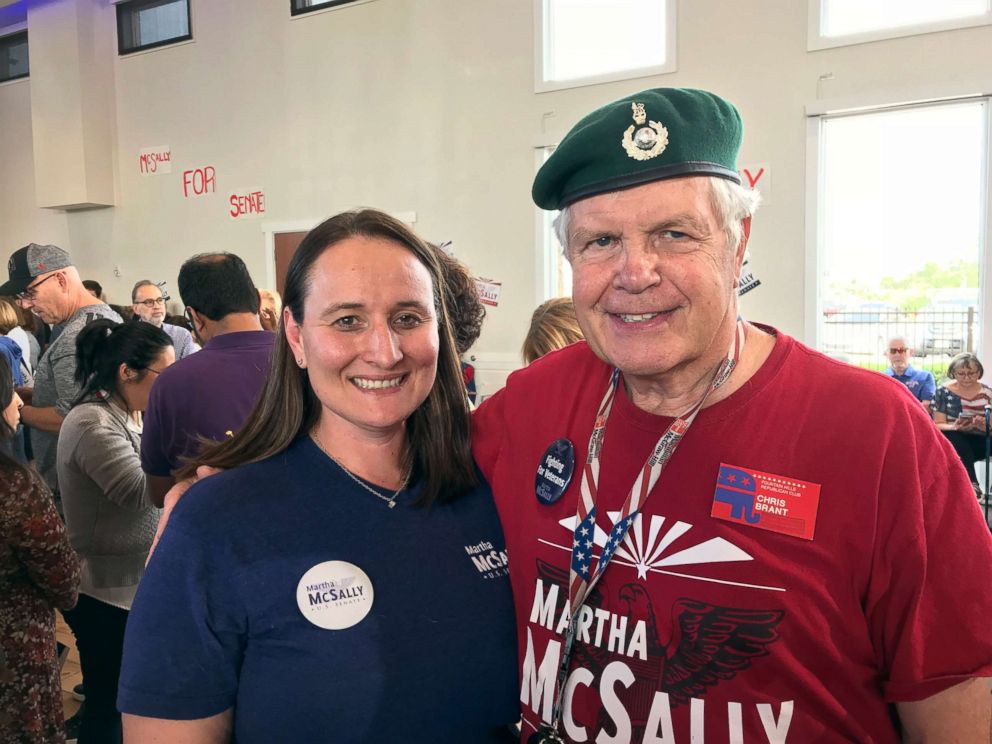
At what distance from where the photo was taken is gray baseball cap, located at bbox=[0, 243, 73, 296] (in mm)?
3834

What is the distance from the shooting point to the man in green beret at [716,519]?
0.99 metres

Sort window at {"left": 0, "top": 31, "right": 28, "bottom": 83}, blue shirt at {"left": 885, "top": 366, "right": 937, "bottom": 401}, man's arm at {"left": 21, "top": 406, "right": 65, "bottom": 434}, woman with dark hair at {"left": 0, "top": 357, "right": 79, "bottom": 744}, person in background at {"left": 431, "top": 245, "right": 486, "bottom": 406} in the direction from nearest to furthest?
person in background at {"left": 431, "top": 245, "right": 486, "bottom": 406} → woman with dark hair at {"left": 0, "top": 357, "right": 79, "bottom": 744} → man's arm at {"left": 21, "top": 406, "right": 65, "bottom": 434} → blue shirt at {"left": 885, "top": 366, "right": 937, "bottom": 401} → window at {"left": 0, "top": 31, "right": 28, "bottom": 83}

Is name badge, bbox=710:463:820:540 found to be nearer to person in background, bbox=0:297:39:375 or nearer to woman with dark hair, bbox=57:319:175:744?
woman with dark hair, bbox=57:319:175:744

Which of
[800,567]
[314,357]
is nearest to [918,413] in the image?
[800,567]

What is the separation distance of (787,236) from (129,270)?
7.45 m

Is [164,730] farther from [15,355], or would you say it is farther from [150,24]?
[150,24]

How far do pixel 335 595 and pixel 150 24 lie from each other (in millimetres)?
9646

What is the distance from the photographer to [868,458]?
1018 millimetres

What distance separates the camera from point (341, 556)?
121 centimetres

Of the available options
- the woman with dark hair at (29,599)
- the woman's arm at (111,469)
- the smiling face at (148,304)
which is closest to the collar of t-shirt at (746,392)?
the woman with dark hair at (29,599)

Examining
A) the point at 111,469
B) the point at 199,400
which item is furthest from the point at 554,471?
the point at 111,469

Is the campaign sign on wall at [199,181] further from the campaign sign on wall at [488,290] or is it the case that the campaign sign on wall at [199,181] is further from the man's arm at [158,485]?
the man's arm at [158,485]

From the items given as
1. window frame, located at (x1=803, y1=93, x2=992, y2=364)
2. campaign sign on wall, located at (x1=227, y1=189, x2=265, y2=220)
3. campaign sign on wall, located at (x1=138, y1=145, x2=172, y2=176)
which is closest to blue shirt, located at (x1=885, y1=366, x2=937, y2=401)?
window frame, located at (x1=803, y1=93, x2=992, y2=364)

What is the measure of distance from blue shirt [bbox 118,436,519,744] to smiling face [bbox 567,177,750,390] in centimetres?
46
